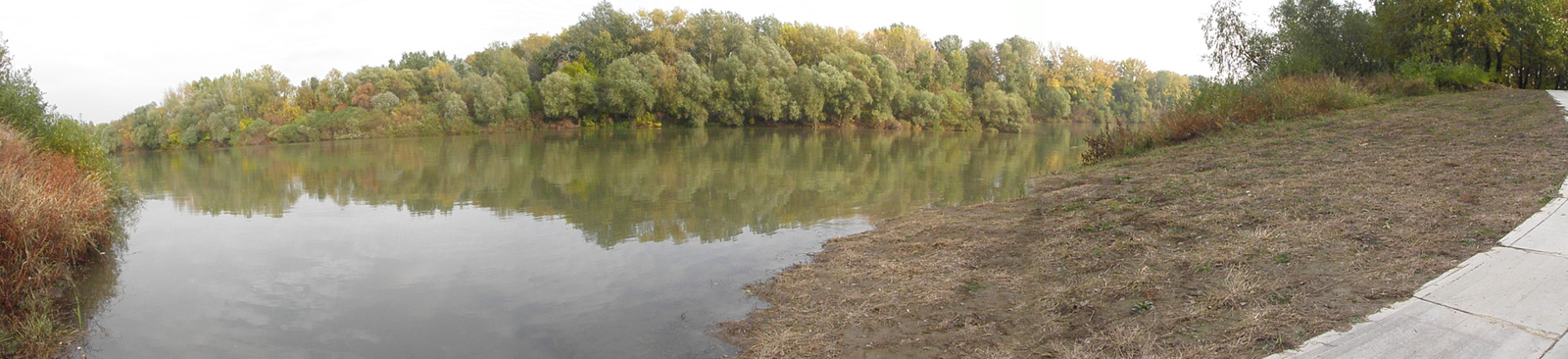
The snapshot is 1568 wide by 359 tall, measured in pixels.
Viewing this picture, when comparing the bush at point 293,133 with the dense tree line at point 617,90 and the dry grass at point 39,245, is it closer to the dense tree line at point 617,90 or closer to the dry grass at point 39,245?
the dense tree line at point 617,90

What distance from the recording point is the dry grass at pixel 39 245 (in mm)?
5105

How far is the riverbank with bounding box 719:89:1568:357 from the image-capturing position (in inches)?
154

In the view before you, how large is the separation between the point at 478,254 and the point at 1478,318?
8.07 metres

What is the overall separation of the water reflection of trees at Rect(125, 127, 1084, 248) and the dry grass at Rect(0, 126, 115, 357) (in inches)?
116

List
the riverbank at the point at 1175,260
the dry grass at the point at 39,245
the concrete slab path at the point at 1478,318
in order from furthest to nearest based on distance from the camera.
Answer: the dry grass at the point at 39,245 < the riverbank at the point at 1175,260 < the concrete slab path at the point at 1478,318

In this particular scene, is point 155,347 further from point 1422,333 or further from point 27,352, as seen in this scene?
point 1422,333

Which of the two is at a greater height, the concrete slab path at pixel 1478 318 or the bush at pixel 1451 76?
the bush at pixel 1451 76

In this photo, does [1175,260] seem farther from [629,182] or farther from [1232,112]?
[1232,112]

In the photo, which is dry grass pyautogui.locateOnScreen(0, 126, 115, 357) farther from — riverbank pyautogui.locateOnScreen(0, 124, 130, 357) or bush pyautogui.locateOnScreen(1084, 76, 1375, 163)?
bush pyautogui.locateOnScreen(1084, 76, 1375, 163)

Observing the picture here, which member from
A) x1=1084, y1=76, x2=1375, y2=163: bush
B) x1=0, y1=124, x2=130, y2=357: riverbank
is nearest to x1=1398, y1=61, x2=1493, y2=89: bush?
x1=1084, y1=76, x2=1375, y2=163: bush

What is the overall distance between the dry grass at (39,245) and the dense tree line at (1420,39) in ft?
75.0

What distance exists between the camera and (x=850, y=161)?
20281 mm

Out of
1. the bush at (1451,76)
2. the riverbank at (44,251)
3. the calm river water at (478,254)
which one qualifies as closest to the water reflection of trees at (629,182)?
the calm river water at (478,254)

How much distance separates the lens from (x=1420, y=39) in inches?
755
